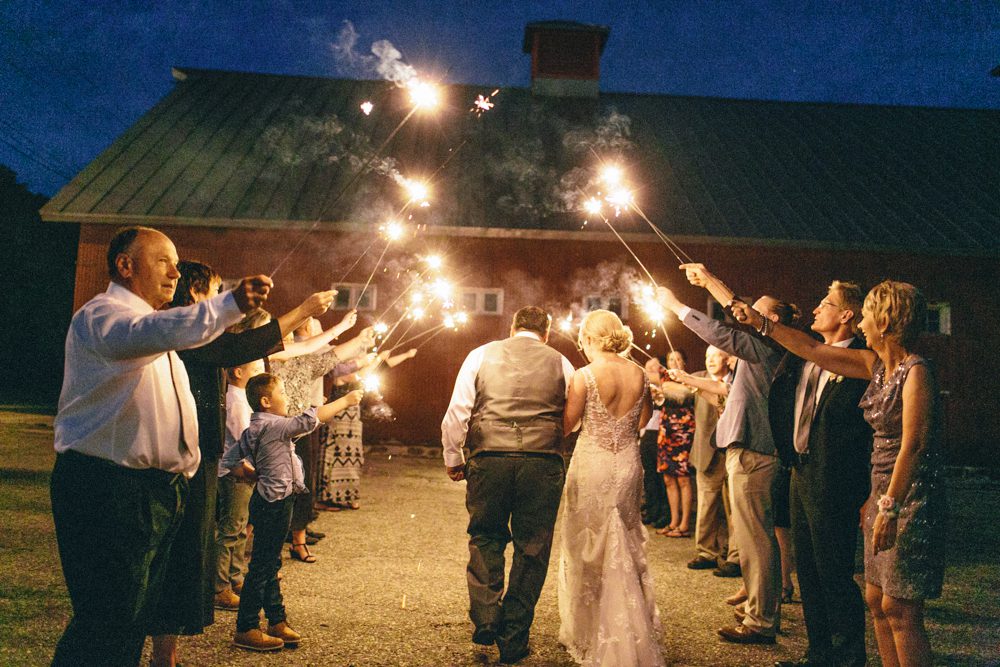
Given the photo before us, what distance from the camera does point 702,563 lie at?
20.6 ft

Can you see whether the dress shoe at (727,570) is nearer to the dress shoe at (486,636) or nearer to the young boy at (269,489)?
the dress shoe at (486,636)

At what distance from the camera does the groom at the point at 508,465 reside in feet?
14.1

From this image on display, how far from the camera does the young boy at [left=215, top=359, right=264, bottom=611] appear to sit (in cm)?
491

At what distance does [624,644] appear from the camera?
3.87m

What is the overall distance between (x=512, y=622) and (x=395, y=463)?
8862mm

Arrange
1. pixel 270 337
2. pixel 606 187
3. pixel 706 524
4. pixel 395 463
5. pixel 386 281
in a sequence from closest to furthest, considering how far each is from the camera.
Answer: pixel 270 337, pixel 706 524, pixel 395 463, pixel 386 281, pixel 606 187

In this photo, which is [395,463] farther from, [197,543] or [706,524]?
[197,543]

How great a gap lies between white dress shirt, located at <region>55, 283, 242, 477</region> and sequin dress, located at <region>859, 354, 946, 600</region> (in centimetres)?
297

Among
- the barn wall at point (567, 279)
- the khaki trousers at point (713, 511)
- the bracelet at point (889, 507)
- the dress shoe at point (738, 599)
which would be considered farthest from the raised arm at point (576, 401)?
the barn wall at point (567, 279)

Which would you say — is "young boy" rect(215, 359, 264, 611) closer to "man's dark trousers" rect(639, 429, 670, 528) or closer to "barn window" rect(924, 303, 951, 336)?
"man's dark trousers" rect(639, 429, 670, 528)

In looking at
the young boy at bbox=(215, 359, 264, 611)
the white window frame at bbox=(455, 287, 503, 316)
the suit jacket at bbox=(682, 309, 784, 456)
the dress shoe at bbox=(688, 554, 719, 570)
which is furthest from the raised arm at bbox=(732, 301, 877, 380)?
the white window frame at bbox=(455, 287, 503, 316)

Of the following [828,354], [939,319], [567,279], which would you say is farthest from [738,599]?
[939,319]

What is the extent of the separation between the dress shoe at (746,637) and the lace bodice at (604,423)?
1.39 meters

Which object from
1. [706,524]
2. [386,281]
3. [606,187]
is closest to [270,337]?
[706,524]
